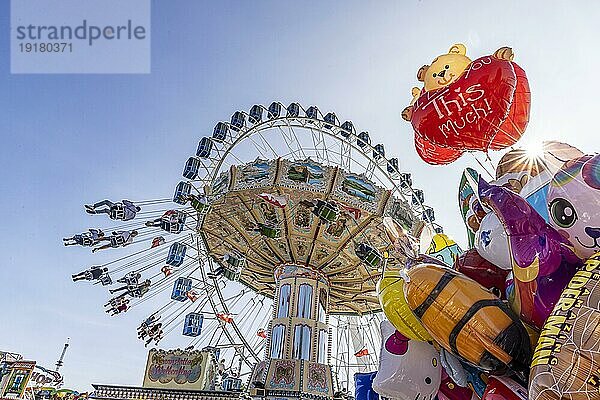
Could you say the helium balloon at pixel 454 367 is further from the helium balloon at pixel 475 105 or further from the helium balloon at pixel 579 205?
the helium balloon at pixel 475 105

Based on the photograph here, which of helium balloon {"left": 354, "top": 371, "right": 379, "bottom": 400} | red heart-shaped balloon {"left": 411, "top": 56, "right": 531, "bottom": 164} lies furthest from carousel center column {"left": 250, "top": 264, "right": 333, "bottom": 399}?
red heart-shaped balloon {"left": 411, "top": 56, "right": 531, "bottom": 164}

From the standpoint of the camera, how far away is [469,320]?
3947 millimetres

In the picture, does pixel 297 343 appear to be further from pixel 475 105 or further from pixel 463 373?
pixel 475 105

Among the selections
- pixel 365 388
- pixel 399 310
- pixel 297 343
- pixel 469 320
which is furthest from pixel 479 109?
pixel 297 343

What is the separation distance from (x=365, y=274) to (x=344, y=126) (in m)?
5.54

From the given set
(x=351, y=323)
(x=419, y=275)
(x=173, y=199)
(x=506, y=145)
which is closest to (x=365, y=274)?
(x=351, y=323)

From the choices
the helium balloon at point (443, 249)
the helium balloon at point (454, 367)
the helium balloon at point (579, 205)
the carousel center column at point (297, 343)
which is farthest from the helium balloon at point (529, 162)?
the carousel center column at point (297, 343)

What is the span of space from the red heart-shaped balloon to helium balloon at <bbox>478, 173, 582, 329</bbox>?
1.79 m

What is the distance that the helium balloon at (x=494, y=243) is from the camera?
4406 mm

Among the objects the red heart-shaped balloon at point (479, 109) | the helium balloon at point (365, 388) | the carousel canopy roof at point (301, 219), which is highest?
the carousel canopy roof at point (301, 219)

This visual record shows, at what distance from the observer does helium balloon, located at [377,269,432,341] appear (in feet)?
16.3

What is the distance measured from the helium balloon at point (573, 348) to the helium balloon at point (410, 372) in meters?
1.96

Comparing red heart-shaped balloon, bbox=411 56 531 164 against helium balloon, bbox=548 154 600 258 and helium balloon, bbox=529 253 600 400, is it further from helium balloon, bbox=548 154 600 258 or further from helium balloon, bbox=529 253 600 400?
helium balloon, bbox=529 253 600 400

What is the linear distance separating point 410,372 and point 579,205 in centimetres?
256
